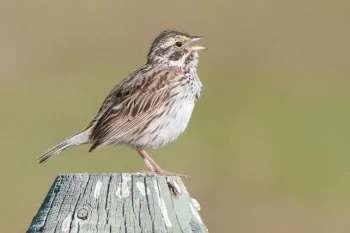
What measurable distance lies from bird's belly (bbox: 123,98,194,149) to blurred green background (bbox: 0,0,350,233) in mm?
4015

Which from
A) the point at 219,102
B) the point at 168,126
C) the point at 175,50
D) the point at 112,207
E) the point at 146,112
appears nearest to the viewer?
the point at 112,207

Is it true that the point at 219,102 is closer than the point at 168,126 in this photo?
No

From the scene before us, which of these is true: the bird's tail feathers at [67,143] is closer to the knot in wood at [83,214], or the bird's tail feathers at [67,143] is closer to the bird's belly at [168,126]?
the bird's belly at [168,126]

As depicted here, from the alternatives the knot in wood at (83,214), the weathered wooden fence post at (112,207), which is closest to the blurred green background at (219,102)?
the weathered wooden fence post at (112,207)

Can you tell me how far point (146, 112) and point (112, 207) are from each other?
410 cm

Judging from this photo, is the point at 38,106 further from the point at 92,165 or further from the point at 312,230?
the point at 312,230

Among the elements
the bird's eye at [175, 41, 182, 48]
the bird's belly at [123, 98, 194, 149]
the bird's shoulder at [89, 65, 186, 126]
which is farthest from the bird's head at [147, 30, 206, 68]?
the bird's belly at [123, 98, 194, 149]

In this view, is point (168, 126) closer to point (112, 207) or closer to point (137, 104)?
point (137, 104)

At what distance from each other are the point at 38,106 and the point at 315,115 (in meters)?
4.17

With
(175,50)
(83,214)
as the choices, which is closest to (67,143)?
(175,50)

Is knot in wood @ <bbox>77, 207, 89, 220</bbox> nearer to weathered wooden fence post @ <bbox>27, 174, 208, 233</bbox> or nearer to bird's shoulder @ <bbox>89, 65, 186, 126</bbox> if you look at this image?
weathered wooden fence post @ <bbox>27, 174, 208, 233</bbox>

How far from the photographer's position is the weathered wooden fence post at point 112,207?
5230 mm

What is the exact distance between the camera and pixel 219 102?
1741 cm

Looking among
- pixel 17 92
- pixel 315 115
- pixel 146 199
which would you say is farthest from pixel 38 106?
pixel 146 199
